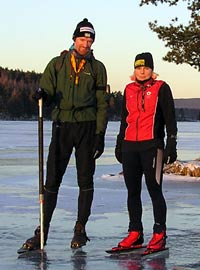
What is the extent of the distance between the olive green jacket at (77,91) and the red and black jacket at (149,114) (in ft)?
0.91

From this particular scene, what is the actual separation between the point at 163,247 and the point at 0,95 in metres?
152

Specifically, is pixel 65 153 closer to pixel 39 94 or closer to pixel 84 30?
pixel 39 94

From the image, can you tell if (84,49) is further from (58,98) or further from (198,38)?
(198,38)

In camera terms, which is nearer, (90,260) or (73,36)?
(90,260)

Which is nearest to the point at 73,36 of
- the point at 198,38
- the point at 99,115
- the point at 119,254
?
the point at 99,115

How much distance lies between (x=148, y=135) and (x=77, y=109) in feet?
2.33

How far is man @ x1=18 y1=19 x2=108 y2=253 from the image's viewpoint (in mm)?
7082

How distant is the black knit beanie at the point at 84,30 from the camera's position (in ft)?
23.3

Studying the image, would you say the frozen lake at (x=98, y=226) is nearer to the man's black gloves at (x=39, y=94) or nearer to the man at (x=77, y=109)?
the man at (x=77, y=109)

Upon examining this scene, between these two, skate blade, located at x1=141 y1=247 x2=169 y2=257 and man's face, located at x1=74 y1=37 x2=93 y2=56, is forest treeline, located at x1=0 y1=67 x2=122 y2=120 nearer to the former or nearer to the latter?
man's face, located at x1=74 y1=37 x2=93 y2=56

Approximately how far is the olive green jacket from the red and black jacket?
0.91 ft

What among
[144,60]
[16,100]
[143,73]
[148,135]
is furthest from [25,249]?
[16,100]

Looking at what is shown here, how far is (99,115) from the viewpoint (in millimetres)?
7172

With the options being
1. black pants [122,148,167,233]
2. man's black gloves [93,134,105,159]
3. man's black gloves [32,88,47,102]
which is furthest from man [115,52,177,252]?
man's black gloves [32,88,47,102]
